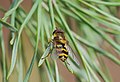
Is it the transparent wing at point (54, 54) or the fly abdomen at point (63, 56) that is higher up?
the transparent wing at point (54, 54)

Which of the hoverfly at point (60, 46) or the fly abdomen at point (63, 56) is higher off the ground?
the hoverfly at point (60, 46)

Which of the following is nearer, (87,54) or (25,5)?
(87,54)

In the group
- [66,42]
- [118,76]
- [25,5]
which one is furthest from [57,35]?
[118,76]

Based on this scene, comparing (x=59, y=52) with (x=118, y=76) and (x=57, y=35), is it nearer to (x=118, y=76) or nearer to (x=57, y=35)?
(x=57, y=35)

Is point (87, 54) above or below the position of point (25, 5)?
below

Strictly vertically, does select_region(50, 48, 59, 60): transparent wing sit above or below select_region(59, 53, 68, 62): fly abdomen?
above

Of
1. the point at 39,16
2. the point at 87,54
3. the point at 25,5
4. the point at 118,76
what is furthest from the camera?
the point at 118,76

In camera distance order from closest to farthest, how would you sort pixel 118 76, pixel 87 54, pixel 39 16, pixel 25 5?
pixel 39 16 → pixel 87 54 → pixel 25 5 → pixel 118 76

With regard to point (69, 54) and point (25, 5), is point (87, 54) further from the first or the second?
point (25, 5)

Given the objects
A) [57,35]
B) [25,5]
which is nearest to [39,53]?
[57,35]

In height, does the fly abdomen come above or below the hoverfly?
below
